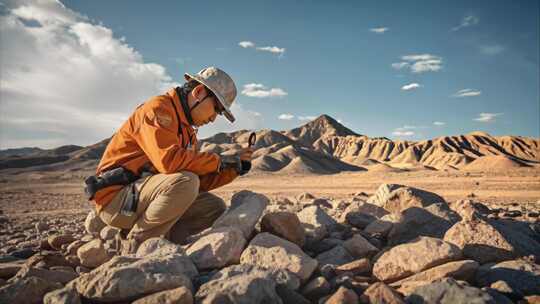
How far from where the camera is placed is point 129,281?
215cm

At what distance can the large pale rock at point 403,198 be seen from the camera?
4.91 metres

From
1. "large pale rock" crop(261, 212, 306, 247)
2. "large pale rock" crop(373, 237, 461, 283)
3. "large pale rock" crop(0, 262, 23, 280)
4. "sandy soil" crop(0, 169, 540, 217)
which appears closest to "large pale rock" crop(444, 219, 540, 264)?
"large pale rock" crop(373, 237, 461, 283)

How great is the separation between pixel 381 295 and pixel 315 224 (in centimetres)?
183

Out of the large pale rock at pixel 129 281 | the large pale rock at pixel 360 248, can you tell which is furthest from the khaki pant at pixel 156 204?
the large pale rock at pixel 360 248

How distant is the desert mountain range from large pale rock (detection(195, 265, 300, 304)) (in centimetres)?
3278

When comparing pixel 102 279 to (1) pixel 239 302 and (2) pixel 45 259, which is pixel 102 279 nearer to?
(1) pixel 239 302

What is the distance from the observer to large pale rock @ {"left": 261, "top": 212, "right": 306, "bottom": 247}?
11.2 ft

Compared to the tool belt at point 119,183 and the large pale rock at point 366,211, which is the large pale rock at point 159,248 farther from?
the large pale rock at point 366,211

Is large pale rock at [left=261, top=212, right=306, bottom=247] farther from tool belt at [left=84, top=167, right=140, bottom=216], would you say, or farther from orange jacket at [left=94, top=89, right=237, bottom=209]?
tool belt at [left=84, top=167, right=140, bottom=216]

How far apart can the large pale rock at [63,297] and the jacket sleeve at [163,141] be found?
1272 millimetres

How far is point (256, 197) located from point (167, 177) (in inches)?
37.4

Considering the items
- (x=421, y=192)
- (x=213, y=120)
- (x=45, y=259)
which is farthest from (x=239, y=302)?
(x=421, y=192)

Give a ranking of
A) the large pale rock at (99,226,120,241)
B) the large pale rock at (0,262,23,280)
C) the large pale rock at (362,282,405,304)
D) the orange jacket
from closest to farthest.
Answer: the large pale rock at (362,282,405,304), the large pale rock at (0,262,23,280), the orange jacket, the large pale rock at (99,226,120,241)

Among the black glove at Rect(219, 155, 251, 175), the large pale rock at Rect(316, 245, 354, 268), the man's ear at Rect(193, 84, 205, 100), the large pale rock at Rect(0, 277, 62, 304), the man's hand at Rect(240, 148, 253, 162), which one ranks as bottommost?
the large pale rock at Rect(316, 245, 354, 268)
